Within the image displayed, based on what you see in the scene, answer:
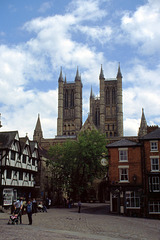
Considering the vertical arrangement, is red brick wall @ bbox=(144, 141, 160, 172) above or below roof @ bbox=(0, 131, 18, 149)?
below

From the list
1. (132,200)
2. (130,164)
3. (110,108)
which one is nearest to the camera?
(132,200)

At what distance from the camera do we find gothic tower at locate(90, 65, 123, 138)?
3954 inches

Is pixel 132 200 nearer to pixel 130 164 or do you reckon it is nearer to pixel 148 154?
pixel 130 164

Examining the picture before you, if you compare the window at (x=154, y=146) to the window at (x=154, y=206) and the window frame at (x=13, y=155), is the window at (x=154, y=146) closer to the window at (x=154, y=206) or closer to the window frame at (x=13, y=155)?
the window at (x=154, y=206)

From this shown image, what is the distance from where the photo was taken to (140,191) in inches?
1212

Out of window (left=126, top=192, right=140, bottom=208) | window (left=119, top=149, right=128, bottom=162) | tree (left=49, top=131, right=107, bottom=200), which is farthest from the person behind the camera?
tree (left=49, top=131, right=107, bottom=200)

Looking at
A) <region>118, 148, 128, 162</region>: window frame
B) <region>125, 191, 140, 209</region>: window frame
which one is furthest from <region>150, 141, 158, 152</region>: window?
<region>125, 191, 140, 209</region>: window frame

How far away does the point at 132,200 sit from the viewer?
3091cm

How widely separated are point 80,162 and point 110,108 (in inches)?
2636

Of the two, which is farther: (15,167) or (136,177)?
(15,167)

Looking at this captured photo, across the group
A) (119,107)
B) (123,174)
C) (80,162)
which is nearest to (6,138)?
(80,162)

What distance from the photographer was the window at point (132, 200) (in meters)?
30.6

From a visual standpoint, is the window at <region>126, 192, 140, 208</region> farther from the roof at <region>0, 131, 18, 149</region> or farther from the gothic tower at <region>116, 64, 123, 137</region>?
the gothic tower at <region>116, 64, 123, 137</region>

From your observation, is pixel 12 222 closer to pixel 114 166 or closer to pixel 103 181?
pixel 114 166
